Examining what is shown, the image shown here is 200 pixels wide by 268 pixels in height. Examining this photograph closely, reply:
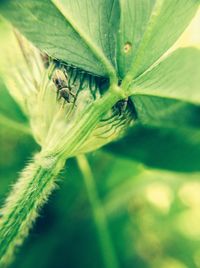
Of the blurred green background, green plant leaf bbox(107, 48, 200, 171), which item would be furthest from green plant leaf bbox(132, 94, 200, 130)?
the blurred green background

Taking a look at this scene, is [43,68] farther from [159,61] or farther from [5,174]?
[5,174]

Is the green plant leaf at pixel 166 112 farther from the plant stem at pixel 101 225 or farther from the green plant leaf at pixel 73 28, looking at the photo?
the plant stem at pixel 101 225

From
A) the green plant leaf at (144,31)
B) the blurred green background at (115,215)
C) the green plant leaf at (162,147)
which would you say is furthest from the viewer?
the blurred green background at (115,215)

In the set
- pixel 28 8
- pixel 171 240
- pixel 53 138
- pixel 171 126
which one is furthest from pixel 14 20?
pixel 171 240

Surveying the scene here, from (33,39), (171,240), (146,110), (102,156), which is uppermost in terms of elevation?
(33,39)

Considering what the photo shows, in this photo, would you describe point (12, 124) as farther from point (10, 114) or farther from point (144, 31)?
point (144, 31)

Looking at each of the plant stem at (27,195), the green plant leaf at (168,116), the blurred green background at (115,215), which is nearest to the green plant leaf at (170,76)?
the green plant leaf at (168,116)
